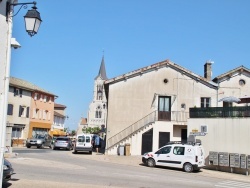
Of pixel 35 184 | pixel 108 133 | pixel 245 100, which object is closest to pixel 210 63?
pixel 245 100

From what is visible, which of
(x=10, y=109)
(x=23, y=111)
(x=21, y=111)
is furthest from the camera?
(x=23, y=111)

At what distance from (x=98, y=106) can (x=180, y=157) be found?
322ft

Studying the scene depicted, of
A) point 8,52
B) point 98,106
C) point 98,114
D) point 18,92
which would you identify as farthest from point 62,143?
point 98,106

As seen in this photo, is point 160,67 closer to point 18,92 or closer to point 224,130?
point 224,130

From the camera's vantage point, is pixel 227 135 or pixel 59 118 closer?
pixel 227 135

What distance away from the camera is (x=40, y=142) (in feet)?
128

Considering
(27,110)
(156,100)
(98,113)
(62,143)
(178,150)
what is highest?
(98,113)

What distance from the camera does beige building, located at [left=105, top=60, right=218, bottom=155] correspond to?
30.7 meters

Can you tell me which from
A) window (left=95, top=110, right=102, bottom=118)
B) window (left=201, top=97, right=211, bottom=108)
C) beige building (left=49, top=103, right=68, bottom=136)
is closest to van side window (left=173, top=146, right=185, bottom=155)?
window (left=201, top=97, right=211, bottom=108)

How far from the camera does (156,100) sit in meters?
31.7

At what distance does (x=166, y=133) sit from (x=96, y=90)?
91.2 meters

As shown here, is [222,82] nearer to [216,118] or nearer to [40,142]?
[216,118]

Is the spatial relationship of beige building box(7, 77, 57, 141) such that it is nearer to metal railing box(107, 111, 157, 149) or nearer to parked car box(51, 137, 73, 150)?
parked car box(51, 137, 73, 150)

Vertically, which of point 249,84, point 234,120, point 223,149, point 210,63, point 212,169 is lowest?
point 212,169
